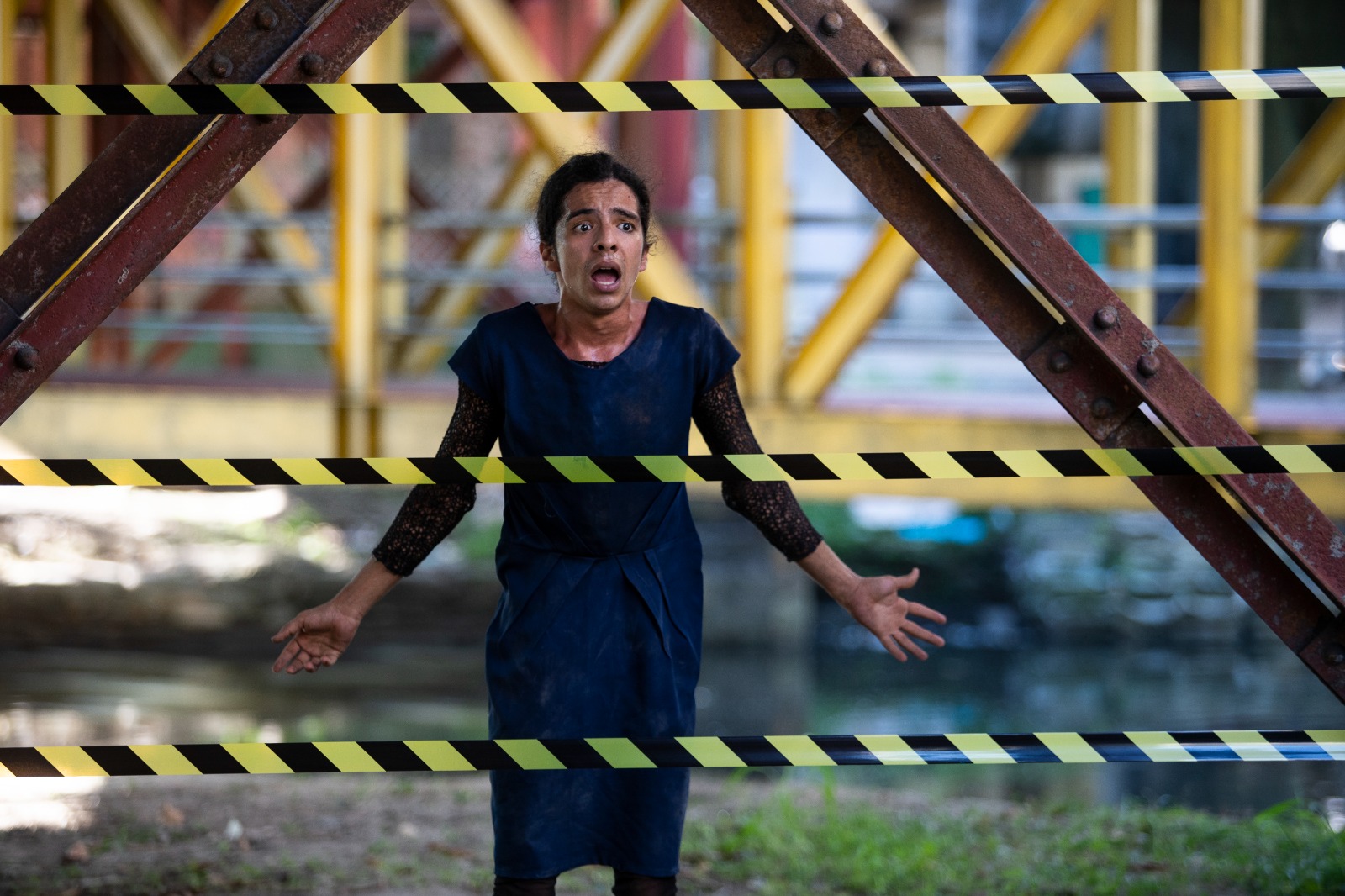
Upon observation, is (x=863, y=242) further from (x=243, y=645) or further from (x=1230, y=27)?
(x=1230, y=27)

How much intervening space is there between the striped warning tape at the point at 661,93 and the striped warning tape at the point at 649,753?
0.99m

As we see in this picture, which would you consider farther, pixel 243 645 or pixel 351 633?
pixel 243 645

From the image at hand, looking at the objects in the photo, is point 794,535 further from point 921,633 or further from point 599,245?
point 599,245

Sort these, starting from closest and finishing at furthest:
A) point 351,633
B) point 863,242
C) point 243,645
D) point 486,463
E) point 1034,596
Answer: point 486,463
point 351,633
point 243,645
point 1034,596
point 863,242

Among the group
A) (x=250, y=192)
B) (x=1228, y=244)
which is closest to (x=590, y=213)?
(x=1228, y=244)

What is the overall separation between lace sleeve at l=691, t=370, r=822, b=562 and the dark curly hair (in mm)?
315

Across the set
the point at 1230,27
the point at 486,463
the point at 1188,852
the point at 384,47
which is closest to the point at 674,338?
the point at 486,463

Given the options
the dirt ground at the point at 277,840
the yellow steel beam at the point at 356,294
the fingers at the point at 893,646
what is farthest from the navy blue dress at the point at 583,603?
the yellow steel beam at the point at 356,294

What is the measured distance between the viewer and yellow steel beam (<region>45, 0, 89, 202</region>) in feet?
23.5

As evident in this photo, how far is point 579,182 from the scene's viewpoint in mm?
2600

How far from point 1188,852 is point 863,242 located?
52.8 feet

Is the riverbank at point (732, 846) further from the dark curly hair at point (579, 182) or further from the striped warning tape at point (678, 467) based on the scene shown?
the dark curly hair at point (579, 182)

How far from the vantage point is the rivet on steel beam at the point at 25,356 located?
2.41 meters

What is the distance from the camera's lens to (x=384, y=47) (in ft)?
19.8
